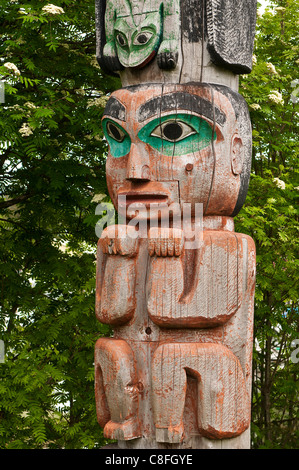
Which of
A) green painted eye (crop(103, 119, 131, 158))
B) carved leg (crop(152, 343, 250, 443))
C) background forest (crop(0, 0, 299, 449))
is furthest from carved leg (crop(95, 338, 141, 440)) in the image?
background forest (crop(0, 0, 299, 449))

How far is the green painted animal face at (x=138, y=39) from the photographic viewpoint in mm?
4523

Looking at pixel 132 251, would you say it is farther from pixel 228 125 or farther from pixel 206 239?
pixel 228 125

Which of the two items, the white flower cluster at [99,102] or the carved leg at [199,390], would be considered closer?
the carved leg at [199,390]

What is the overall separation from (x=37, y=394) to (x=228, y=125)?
3.41 meters

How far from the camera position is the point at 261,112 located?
7410mm

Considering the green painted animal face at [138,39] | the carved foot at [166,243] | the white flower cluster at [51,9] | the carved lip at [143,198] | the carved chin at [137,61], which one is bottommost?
the carved foot at [166,243]

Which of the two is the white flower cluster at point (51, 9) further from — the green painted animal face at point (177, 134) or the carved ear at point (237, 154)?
the carved ear at point (237, 154)

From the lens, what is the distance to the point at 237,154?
4.58 m

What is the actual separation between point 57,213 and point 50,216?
171 millimetres

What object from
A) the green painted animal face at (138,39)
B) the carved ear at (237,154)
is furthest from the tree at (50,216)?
the carved ear at (237,154)

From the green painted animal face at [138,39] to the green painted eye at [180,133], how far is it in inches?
20.0

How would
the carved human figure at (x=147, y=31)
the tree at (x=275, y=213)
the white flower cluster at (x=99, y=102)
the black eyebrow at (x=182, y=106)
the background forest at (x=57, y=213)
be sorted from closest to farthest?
the black eyebrow at (x=182, y=106)
the carved human figure at (x=147, y=31)
the background forest at (x=57, y=213)
the white flower cluster at (x=99, y=102)
the tree at (x=275, y=213)

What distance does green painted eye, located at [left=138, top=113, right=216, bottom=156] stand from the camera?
14.6 ft

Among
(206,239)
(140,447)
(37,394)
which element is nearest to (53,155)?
(37,394)
